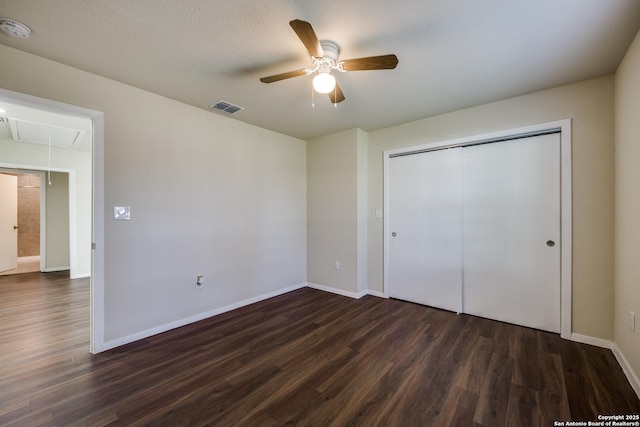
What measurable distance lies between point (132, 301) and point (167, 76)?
A: 85.3 inches

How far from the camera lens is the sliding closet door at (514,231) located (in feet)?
8.61

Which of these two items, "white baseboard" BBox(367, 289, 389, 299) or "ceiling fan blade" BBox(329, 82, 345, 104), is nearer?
"ceiling fan blade" BBox(329, 82, 345, 104)

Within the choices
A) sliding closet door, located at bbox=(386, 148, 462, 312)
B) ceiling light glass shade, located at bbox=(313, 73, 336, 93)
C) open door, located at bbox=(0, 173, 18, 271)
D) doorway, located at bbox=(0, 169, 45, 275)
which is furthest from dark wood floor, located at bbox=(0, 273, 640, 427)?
doorway, located at bbox=(0, 169, 45, 275)

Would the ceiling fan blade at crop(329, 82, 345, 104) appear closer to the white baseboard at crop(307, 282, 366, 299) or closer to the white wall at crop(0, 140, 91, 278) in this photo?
the white baseboard at crop(307, 282, 366, 299)

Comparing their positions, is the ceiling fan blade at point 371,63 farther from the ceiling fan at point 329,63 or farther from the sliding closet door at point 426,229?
the sliding closet door at point 426,229

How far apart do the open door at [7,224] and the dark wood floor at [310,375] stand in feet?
12.1

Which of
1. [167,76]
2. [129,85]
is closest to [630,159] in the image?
[167,76]


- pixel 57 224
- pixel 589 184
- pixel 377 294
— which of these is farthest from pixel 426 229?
pixel 57 224

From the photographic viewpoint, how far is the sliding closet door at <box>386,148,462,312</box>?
127 inches

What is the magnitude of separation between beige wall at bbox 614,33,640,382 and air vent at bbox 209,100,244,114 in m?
3.40

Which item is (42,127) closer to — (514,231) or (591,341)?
(514,231)

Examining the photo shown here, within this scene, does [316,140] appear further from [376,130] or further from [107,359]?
[107,359]

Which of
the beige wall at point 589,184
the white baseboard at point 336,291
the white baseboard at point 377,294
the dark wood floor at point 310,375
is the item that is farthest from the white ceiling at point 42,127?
the beige wall at point 589,184

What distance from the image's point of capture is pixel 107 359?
2211mm
